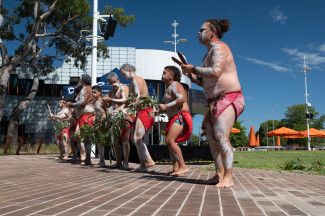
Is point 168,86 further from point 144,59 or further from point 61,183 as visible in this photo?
point 144,59

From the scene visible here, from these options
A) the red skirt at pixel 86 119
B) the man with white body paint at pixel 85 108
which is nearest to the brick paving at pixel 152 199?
the red skirt at pixel 86 119

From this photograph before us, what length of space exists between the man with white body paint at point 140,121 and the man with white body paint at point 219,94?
187 cm

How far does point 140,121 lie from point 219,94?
2.26 m

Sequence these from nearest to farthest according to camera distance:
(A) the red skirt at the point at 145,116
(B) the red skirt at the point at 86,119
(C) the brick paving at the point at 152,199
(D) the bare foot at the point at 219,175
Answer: (C) the brick paving at the point at 152,199 < (D) the bare foot at the point at 219,175 < (A) the red skirt at the point at 145,116 < (B) the red skirt at the point at 86,119

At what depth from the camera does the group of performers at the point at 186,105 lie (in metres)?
4.89

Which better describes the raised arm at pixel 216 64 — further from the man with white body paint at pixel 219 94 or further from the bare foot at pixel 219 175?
the bare foot at pixel 219 175

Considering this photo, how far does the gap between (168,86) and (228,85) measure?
5.26 ft

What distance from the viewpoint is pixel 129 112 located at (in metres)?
6.87

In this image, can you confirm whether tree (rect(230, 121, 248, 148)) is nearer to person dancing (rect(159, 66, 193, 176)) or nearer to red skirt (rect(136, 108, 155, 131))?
red skirt (rect(136, 108, 155, 131))

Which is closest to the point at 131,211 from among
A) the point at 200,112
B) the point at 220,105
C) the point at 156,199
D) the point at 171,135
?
the point at 156,199

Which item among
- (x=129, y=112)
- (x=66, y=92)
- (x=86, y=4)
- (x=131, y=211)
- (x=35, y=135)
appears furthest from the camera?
(x=35, y=135)

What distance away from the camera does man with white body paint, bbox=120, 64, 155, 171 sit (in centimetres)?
695

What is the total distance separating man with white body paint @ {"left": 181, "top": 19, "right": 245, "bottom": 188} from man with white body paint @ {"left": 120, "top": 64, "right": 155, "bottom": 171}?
1870mm

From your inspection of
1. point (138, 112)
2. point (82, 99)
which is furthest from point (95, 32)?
point (138, 112)
